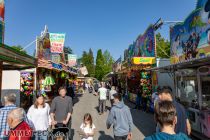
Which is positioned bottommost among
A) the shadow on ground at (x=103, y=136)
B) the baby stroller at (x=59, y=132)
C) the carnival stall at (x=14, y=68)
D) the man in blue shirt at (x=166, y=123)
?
the shadow on ground at (x=103, y=136)

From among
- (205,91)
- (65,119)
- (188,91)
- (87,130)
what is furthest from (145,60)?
(87,130)

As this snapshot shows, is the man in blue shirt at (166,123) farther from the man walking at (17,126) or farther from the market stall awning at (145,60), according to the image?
the market stall awning at (145,60)

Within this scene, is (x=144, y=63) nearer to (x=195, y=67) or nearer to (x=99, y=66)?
(x=195, y=67)

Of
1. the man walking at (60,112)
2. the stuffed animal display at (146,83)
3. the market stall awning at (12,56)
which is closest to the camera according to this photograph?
the market stall awning at (12,56)

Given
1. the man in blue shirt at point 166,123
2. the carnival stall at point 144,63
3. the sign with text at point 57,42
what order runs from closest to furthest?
the man in blue shirt at point 166,123 < the carnival stall at point 144,63 < the sign with text at point 57,42

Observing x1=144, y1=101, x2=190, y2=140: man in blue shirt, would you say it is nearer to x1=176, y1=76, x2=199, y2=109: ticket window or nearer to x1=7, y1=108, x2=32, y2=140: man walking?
x1=7, y1=108, x2=32, y2=140: man walking

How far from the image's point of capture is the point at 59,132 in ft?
17.5

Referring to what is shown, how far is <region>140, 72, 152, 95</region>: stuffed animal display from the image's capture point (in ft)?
47.2

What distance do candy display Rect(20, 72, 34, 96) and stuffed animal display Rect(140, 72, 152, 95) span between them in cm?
689

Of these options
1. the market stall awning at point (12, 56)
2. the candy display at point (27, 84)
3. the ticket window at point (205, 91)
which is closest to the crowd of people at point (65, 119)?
the market stall awning at point (12, 56)

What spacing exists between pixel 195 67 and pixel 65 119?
5322mm

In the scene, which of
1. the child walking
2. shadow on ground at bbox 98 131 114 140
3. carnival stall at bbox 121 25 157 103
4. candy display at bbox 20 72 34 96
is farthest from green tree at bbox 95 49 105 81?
the child walking

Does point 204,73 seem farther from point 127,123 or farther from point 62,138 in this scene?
point 62,138

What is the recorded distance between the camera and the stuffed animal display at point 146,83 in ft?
47.2
